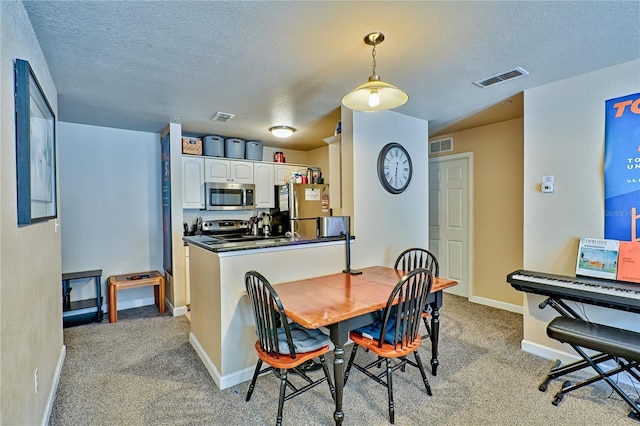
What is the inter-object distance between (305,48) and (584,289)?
2590 mm

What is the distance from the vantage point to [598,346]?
2025 mm

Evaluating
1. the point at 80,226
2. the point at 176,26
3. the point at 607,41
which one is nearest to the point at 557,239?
the point at 607,41

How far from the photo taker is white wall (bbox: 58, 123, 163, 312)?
158 inches

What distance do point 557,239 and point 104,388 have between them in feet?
12.8

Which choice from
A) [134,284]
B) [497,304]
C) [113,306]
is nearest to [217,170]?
[134,284]

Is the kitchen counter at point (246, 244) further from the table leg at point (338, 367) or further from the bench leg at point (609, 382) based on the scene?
the bench leg at point (609, 382)

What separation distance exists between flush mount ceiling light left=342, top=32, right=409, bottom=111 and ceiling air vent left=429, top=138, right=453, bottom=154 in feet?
9.32

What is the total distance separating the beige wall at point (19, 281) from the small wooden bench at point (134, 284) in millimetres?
1633

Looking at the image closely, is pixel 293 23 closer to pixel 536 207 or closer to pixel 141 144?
pixel 536 207

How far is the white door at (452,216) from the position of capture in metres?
4.52

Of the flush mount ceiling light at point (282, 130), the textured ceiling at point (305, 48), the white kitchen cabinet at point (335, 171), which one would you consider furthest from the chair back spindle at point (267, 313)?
the flush mount ceiling light at point (282, 130)

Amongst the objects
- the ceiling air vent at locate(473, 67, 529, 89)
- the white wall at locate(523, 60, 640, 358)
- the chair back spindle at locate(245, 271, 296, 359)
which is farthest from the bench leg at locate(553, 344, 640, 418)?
the ceiling air vent at locate(473, 67, 529, 89)

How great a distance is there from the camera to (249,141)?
196 inches

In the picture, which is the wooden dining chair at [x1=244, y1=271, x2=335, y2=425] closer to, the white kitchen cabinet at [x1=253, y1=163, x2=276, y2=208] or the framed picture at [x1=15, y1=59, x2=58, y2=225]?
the framed picture at [x1=15, y1=59, x2=58, y2=225]
